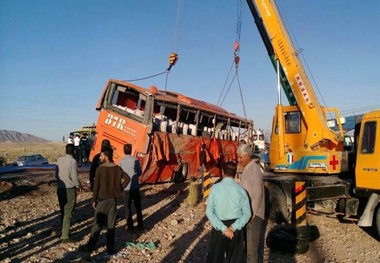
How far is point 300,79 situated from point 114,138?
6087 mm

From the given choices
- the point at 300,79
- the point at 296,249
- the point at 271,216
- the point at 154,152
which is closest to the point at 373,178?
the point at 296,249

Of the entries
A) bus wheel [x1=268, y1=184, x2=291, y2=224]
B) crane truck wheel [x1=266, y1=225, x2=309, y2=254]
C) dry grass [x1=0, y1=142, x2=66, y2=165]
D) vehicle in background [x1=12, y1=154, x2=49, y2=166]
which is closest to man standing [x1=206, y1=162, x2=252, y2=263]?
crane truck wheel [x1=266, y1=225, x2=309, y2=254]

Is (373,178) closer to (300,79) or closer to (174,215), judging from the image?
(300,79)

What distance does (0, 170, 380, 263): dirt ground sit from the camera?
556cm

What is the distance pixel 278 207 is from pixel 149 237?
3277 millimetres

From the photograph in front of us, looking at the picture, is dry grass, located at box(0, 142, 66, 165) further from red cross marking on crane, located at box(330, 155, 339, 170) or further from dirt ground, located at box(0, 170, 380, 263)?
red cross marking on crane, located at box(330, 155, 339, 170)

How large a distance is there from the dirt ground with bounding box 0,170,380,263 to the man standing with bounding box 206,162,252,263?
180 cm

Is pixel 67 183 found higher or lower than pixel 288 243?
higher

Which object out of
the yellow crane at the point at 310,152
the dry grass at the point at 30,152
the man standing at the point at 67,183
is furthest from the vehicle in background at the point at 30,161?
the yellow crane at the point at 310,152

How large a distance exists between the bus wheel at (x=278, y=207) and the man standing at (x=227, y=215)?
4.39 meters

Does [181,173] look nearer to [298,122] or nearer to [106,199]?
[298,122]

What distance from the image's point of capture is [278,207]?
26.4 feet

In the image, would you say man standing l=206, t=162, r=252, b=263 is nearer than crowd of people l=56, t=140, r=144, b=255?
Yes

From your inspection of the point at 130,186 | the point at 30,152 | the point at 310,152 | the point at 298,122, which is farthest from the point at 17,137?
the point at 310,152
